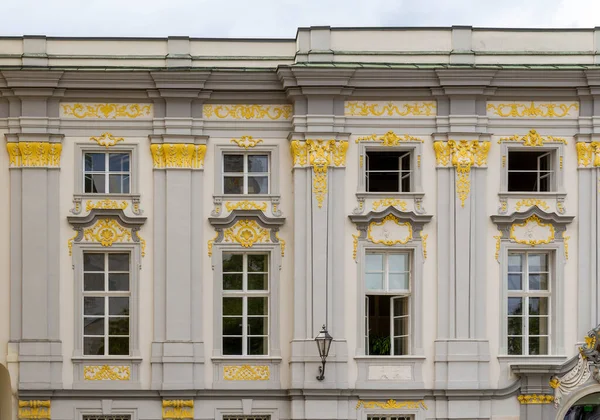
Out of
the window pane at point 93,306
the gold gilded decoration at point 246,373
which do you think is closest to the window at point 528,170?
the gold gilded decoration at point 246,373

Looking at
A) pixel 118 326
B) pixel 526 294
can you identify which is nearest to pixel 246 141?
pixel 118 326

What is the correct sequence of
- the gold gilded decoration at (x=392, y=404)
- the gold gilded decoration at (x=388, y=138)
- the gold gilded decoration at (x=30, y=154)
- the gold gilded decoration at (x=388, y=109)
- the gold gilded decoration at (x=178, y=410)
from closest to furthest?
the gold gilded decoration at (x=178, y=410) → the gold gilded decoration at (x=392, y=404) → the gold gilded decoration at (x=30, y=154) → the gold gilded decoration at (x=388, y=138) → the gold gilded decoration at (x=388, y=109)

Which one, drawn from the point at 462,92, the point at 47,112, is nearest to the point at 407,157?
the point at 462,92

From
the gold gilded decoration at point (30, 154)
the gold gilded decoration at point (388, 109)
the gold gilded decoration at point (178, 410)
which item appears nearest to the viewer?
the gold gilded decoration at point (178, 410)

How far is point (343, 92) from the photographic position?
2647 centimetres

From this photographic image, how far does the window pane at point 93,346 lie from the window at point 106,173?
2.91 metres

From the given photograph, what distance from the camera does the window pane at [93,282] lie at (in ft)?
87.1

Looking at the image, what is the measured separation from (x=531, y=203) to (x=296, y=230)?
15.4 feet

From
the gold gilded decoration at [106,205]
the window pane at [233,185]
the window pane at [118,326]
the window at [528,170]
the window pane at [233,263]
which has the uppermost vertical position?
the window at [528,170]

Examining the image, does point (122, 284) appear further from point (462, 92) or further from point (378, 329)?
point (462, 92)

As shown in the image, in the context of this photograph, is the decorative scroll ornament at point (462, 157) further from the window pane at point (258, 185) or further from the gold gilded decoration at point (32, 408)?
the gold gilded decoration at point (32, 408)

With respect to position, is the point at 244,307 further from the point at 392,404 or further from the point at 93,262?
the point at 392,404

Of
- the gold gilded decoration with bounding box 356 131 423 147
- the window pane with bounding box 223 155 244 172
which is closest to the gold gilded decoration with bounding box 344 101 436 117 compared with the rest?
the gold gilded decoration with bounding box 356 131 423 147

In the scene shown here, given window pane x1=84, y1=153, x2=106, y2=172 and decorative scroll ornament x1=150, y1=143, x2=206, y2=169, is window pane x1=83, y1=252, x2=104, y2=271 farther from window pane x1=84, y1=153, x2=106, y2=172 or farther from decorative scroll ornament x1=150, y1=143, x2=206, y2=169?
decorative scroll ornament x1=150, y1=143, x2=206, y2=169
